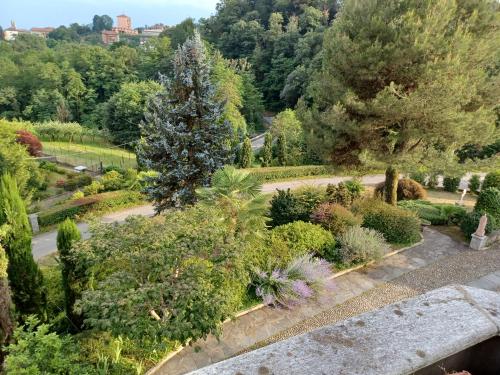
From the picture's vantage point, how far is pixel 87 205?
1752 cm

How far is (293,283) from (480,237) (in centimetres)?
670

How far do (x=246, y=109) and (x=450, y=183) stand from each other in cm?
2786

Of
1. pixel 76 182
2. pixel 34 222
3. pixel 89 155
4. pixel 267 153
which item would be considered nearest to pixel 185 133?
pixel 34 222

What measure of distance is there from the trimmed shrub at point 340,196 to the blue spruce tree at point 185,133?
408 centimetres

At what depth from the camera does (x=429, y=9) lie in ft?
34.4

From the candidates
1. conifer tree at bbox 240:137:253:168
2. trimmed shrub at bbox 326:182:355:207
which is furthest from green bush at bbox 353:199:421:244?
conifer tree at bbox 240:137:253:168

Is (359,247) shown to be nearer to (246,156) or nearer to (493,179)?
(493,179)

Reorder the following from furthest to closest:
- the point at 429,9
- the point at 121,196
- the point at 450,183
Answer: the point at 450,183 < the point at 121,196 < the point at 429,9

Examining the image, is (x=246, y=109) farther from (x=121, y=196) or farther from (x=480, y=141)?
(x=480, y=141)

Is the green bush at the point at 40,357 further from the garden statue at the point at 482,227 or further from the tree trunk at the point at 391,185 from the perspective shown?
the tree trunk at the point at 391,185

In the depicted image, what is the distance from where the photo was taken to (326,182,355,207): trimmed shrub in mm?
13660

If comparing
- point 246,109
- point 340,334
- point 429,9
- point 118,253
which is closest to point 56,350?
point 118,253

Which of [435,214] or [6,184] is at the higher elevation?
[6,184]

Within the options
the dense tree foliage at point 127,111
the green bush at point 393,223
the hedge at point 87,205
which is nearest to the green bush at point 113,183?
the hedge at point 87,205
